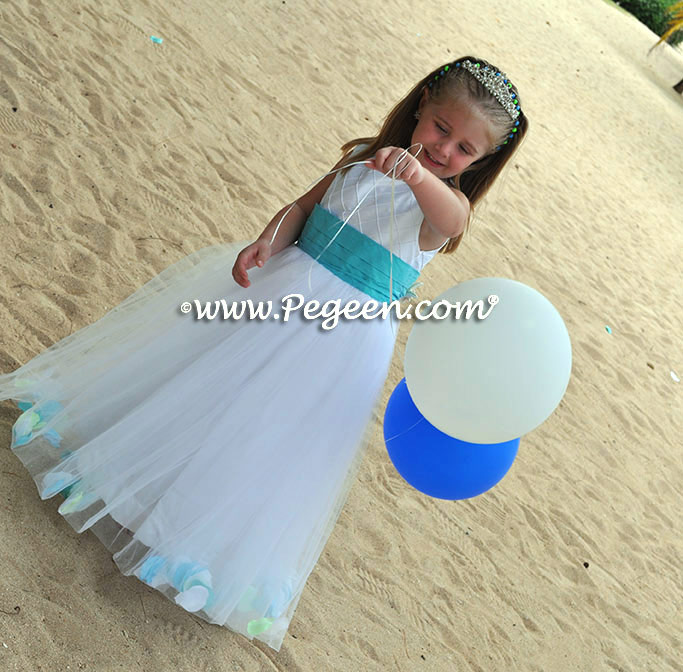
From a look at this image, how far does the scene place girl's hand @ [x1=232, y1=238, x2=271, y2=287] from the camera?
7.20 ft

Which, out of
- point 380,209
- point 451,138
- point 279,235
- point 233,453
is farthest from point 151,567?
point 451,138

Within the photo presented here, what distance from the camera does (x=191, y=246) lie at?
399 cm

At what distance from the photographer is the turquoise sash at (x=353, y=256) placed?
221cm

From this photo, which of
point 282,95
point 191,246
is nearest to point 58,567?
point 191,246

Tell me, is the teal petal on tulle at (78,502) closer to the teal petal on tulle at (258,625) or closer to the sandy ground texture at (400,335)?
the sandy ground texture at (400,335)

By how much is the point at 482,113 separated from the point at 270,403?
1033 millimetres

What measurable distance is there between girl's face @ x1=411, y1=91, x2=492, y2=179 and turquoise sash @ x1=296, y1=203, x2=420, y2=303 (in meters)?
0.29

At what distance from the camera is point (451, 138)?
206cm

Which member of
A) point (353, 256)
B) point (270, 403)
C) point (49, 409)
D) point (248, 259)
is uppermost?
point (353, 256)

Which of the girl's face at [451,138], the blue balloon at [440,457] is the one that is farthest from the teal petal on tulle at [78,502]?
the girl's face at [451,138]

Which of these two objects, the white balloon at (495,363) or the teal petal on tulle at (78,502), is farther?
the teal petal on tulle at (78,502)

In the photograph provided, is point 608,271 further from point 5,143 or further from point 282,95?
point 5,143

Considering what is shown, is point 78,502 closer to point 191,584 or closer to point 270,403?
point 191,584

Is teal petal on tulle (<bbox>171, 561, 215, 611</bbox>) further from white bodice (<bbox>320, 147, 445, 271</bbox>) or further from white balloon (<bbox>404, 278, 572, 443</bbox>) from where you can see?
white bodice (<bbox>320, 147, 445, 271</bbox>)
